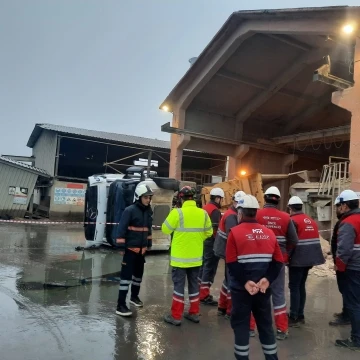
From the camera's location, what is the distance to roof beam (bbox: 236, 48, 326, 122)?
14316mm

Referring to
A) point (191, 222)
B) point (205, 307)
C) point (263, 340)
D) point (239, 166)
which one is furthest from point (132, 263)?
point (239, 166)

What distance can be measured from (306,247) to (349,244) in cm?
79

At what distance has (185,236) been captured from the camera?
500cm

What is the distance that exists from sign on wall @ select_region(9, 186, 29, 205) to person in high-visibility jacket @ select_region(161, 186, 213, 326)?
17602 millimetres

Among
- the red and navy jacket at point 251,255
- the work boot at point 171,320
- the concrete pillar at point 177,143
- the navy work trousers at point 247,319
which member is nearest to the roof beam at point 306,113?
the concrete pillar at point 177,143

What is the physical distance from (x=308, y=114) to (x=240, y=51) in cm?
538

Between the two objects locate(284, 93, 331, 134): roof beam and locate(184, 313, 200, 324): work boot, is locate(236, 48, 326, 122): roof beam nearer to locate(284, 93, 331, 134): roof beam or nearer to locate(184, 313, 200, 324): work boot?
locate(284, 93, 331, 134): roof beam

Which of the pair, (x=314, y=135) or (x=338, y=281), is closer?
(x=338, y=281)

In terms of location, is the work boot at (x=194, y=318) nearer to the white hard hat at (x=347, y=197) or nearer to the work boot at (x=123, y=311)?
the work boot at (x=123, y=311)

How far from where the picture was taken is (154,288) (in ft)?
21.7

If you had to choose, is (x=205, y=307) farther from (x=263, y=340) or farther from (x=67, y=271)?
(x=67, y=271)

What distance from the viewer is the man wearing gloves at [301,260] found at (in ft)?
16.7

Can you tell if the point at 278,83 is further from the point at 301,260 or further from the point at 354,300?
the point at 354,300

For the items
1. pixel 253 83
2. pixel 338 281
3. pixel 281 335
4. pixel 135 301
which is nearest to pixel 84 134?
pixel 253 83
